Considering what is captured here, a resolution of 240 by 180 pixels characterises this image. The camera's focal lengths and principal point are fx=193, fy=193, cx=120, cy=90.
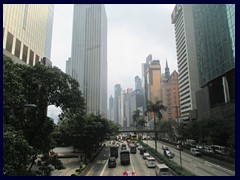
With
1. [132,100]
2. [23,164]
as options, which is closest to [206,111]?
[23,164]

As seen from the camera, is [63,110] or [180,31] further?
[180,31]

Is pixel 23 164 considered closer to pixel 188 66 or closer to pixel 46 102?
pixel 46 102

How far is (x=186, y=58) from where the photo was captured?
213 feet

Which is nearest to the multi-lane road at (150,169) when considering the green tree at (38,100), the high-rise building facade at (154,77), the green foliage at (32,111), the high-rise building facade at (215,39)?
the green foliage at (32,111)

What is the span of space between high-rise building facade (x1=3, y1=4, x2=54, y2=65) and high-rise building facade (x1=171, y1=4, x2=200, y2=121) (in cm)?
4503

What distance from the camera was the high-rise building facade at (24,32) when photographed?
82.2 ft

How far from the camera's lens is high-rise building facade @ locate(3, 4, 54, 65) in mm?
25047

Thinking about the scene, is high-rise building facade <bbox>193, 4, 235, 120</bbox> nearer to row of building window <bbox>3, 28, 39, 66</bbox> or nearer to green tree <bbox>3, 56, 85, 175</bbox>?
green tree <bbox>3, 56, 85, 175</bbox>

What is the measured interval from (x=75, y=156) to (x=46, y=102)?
15161 millimetres

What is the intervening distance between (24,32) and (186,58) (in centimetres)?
5077

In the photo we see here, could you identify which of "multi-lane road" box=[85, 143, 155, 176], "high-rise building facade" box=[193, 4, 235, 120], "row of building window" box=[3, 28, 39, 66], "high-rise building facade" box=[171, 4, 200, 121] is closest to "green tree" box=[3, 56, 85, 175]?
"multi-lane road" box=[85, 143, 155, 176]

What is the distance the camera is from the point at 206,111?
128 feet

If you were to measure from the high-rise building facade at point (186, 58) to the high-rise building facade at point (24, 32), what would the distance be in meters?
45.0

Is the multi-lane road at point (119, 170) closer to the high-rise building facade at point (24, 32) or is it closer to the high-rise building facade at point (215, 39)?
the high-rise building facade at point (24, 32)
